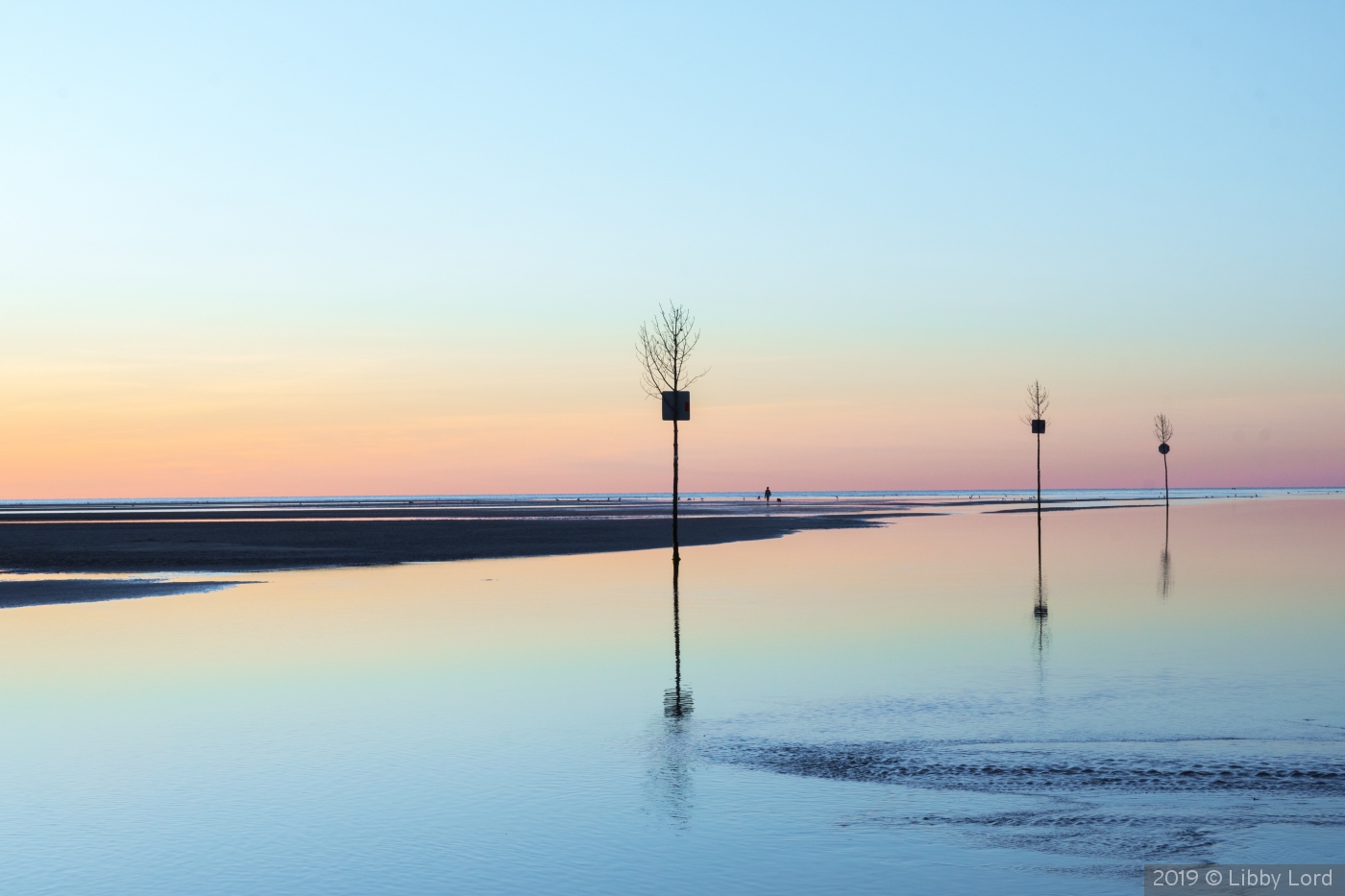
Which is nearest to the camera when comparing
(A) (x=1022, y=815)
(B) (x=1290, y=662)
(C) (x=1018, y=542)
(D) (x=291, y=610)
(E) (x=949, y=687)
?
(A) (x=1022, y=815)

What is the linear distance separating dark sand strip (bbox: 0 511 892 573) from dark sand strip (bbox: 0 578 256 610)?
4.64m

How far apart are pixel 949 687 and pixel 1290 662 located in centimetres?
540

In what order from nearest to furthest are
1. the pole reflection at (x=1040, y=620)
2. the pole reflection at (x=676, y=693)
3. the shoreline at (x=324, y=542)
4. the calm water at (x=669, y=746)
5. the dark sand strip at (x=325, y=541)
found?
the calm water at (x=669, y=746) < the pole reflection at (x=676, y=693) < the pole reflection at (x=1040, y=620) < the shoreline at (x=324, y=542) < the dark sand strip at (x=325, y=541)

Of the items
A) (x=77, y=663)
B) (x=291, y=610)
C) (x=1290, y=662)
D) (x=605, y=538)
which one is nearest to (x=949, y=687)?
(x=1290, y=662)

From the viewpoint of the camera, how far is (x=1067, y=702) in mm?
14453

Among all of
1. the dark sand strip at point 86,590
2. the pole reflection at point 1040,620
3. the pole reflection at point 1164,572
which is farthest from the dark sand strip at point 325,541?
the pole reflection at point 1040,620

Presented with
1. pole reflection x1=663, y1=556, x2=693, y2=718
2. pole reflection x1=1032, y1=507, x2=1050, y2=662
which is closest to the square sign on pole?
pole reflection x1=1032, y1=507, x2=1050, y2=662

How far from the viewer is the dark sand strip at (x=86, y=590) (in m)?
29.9

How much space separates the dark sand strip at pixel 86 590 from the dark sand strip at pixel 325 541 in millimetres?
4645

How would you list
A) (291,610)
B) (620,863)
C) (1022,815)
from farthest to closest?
(291,610)
(1022,815)
(620,863)

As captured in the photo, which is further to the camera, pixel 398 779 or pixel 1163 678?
pixel 1163 678

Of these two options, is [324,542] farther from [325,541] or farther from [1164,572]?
[1164,572]

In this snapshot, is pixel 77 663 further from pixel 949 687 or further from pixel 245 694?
pixel 949 687

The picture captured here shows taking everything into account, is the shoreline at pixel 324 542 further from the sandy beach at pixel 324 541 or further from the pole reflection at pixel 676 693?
the pole reflection at pixel 676 693
